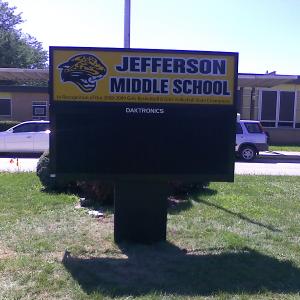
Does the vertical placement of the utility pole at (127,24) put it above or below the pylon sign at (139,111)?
above

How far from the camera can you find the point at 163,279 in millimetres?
5312

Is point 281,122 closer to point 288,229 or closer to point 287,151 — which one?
point 287,151

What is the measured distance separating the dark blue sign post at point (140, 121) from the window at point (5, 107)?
2775 centimetres

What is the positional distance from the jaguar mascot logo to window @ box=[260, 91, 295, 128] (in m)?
26.4

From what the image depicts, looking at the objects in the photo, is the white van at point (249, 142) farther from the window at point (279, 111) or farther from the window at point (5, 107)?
the window at point (5, 107)

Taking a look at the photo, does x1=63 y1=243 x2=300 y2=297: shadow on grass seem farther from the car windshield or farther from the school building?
the school building

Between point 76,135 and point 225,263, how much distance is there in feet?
7.65

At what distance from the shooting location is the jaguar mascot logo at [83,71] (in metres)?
6.34

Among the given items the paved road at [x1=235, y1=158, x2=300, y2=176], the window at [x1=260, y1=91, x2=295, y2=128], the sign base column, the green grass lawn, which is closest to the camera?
the green grass lawn

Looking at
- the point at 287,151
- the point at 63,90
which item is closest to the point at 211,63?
the point at 63,90

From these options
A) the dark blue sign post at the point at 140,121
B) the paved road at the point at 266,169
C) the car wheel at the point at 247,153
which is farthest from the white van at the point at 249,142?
the dark blue sign post at the point at 140,121

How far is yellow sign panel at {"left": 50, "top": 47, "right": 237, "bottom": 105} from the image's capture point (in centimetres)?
635

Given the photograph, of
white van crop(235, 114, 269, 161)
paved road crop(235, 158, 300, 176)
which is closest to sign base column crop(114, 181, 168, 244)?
paved road crop(235, 158, 300, 176)

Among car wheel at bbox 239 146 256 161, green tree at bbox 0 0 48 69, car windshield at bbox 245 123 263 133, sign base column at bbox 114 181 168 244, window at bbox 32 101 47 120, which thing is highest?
green tree at bbox 0 0 48 69
